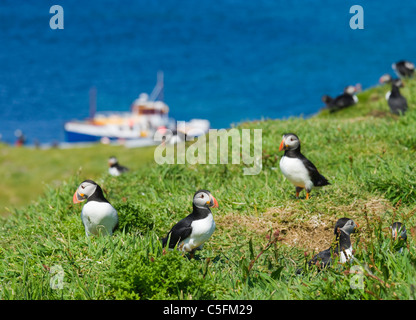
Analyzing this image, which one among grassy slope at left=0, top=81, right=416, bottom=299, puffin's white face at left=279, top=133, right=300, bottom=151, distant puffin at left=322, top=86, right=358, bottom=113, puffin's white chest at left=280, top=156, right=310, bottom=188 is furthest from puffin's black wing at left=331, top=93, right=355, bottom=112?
puffin's white chest at left=280, top=156, right=310, bottom=188

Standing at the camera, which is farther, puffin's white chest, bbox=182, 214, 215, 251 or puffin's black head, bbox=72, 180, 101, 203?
puffin's black head, bbox=72, 180, 101, 203

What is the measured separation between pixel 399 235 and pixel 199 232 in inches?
81.7

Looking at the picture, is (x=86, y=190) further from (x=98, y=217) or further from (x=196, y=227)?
(x=196, y=227)

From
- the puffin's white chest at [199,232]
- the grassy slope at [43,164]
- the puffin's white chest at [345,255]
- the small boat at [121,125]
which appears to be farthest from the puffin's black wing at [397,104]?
the small boat at [121,125]

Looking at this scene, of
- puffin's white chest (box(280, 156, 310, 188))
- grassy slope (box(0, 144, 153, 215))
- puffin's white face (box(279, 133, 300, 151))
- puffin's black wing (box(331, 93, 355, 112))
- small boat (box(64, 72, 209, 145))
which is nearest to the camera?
puffin's white chest (box(280, 156, 310, 188))

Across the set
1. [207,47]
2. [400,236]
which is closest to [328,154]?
[400,236]

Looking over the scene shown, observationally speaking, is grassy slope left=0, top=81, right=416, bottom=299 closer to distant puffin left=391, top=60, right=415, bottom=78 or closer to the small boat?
distant puffin left=391, top=60, right=415, bottom=78

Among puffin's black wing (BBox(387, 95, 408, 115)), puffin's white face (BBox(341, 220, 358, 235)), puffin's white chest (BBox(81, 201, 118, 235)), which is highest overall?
puffin's black wing (BBox(387, 95, 408, 115))

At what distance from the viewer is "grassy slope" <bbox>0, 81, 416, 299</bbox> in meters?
5.02

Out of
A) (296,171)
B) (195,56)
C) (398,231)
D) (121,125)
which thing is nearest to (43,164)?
(121,125)

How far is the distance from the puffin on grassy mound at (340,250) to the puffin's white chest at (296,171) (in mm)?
1405

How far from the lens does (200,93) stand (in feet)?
209

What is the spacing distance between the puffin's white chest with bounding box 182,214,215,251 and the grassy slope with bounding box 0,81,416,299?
0.24 m

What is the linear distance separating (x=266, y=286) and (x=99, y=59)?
74833mm
